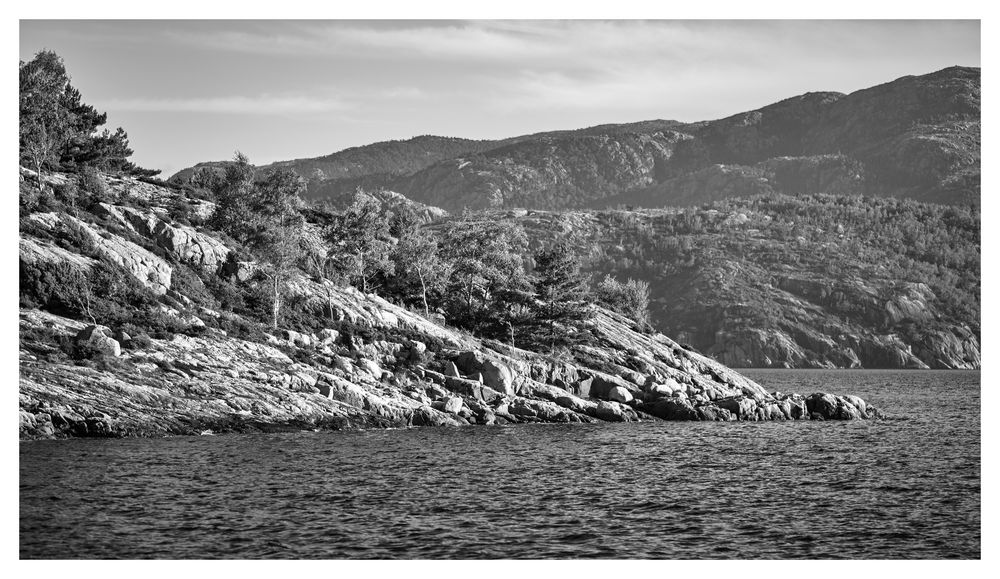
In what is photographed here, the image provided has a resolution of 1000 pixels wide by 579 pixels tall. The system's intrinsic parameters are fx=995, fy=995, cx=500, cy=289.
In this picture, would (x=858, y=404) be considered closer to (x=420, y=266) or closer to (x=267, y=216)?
(x=420, y=266)

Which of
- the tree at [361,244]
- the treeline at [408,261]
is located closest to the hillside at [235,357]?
the treeline at [408,261]

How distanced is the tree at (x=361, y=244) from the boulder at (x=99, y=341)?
110ft

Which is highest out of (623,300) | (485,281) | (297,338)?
(485,281)

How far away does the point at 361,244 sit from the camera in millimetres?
102375

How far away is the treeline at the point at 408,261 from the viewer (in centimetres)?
9312

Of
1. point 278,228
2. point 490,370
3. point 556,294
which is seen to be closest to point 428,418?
point 490,370

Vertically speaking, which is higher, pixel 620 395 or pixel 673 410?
pixel 620 395

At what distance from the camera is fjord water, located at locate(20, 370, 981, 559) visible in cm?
3259

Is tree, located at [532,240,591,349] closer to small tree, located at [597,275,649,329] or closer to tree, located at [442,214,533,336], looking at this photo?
tree, located at [442,214,533,336]

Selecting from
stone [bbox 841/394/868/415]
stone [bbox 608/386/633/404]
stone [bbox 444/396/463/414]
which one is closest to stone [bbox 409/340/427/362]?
stone [bbox 444/396/463/414]

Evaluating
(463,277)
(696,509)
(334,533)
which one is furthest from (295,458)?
(463,277)

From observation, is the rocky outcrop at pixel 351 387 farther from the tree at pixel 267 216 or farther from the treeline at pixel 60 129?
the treeline at pixel 60 129

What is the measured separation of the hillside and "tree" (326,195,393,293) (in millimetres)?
5708

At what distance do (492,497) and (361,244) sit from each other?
6391 centimetres
